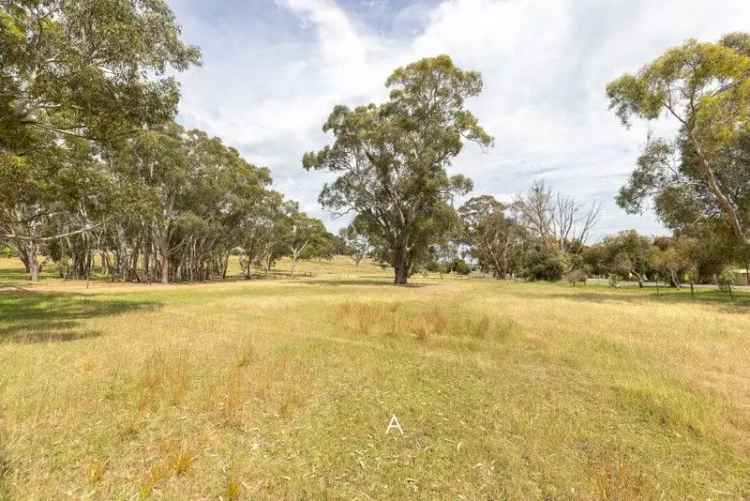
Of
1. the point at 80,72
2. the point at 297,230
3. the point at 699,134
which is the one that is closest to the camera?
the point at 80,72

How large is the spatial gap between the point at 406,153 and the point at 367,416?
29.4 meters

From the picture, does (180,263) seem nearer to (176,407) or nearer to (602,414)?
(176,407)

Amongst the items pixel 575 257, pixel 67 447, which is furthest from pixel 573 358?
pixel 575 257

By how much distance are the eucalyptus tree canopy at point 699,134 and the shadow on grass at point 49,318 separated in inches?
1182

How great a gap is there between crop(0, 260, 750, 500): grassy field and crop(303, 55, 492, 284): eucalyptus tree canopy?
23.2 meters

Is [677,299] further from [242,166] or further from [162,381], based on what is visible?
[242,166]

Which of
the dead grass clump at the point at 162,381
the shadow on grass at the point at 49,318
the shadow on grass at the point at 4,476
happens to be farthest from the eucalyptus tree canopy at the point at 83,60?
the shadow on grass at the point at 4,476

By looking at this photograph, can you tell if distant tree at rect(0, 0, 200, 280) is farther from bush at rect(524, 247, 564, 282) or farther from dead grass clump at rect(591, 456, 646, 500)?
bush at rect(524, 247, 564, 282)

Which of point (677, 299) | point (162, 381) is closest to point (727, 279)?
point (677, 299)

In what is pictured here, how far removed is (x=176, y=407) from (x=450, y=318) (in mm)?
9499

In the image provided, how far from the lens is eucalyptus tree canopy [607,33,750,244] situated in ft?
61.5

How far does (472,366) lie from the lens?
7.21 metres

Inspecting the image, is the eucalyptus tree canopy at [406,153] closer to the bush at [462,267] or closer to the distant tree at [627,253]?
the distant tree at [627,253]

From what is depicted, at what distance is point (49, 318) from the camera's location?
11523 millimetres
